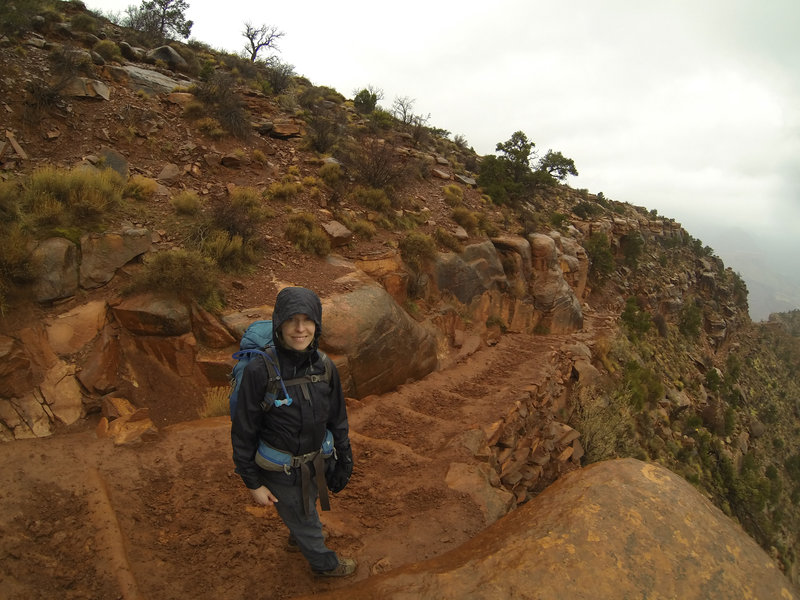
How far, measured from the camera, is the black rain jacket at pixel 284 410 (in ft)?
8.12

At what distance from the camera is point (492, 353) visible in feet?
34.9

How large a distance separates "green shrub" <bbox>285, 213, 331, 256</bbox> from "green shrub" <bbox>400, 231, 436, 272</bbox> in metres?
2.16

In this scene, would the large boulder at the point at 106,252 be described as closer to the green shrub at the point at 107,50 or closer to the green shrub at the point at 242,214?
the green shrub at the point at 242,214

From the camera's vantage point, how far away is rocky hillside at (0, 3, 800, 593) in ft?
17.5

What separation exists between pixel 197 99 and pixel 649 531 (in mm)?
14241

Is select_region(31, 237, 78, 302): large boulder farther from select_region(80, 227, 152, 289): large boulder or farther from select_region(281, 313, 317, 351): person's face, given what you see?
select_region(281, 313, 317, 351): person's face

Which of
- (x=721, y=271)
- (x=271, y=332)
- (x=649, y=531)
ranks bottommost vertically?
(x=649, y=531)

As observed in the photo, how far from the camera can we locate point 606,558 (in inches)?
107

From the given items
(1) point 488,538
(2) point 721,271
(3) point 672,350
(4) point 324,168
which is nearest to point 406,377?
(1) point 488,538

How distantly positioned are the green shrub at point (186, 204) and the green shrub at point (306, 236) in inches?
69.9

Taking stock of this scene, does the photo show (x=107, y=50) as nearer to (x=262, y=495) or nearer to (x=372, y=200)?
(x=372, y=200)

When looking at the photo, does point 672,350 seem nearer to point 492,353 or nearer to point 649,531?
point 492,353

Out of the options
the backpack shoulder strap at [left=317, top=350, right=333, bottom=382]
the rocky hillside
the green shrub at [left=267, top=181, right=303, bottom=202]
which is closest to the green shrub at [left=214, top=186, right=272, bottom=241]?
the rocky hillside

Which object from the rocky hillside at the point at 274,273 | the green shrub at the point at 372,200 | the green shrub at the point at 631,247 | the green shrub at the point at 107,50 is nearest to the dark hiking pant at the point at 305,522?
the rocky hillside at the point at 274,273
